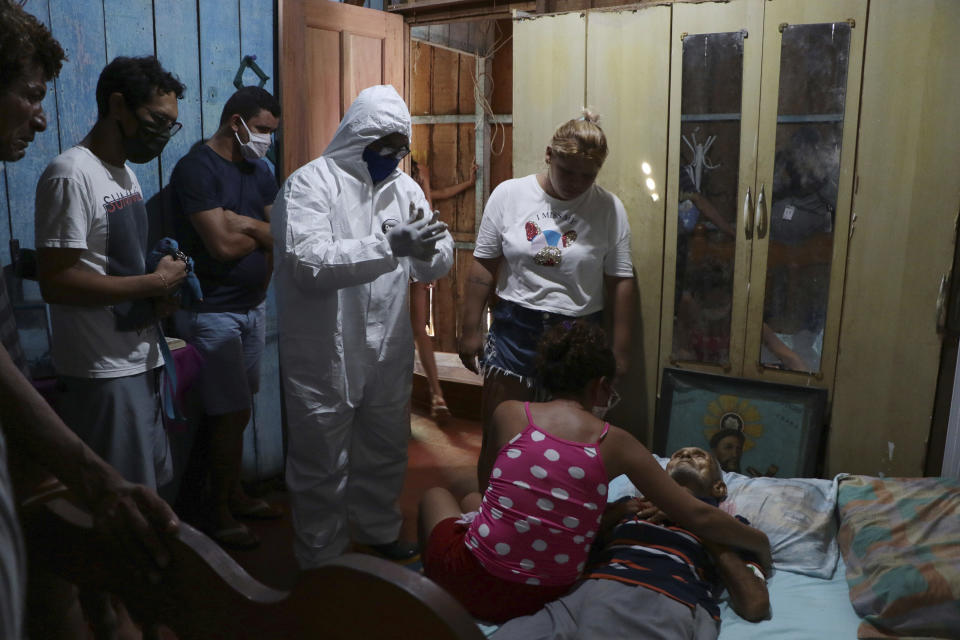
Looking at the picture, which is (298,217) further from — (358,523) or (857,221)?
(857,221)

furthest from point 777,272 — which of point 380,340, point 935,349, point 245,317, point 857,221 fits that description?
point 245,317

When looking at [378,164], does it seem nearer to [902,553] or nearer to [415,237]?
[415,237]

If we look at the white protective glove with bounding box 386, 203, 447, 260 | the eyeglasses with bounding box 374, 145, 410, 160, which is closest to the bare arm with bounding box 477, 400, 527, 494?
the white protective glove with bounding box 386, 203, 447, 260

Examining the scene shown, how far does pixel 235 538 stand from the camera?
8.77ft

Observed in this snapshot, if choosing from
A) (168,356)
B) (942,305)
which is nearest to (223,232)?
(168,356)

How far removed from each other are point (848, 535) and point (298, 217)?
72.9 inches

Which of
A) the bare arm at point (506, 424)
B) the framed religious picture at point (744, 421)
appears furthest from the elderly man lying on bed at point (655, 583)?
the framed religious picture at point (744, 421)

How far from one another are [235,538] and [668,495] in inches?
62.1

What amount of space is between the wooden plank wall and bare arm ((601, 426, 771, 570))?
4089 millimetres

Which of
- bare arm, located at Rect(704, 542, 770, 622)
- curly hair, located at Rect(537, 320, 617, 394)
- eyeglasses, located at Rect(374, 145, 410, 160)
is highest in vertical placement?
eyeglasses, located at Rect(374, 145, 410, 160)

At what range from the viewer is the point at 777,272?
2838 millimetres

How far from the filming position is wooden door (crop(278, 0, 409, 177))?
3.07 metres

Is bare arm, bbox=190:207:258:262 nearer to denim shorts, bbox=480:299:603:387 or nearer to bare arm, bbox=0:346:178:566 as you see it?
denim shorts, bbox=480:299:603:387

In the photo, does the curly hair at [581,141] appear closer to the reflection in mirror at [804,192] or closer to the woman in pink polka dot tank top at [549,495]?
the reflection in mirror at [804,192]
